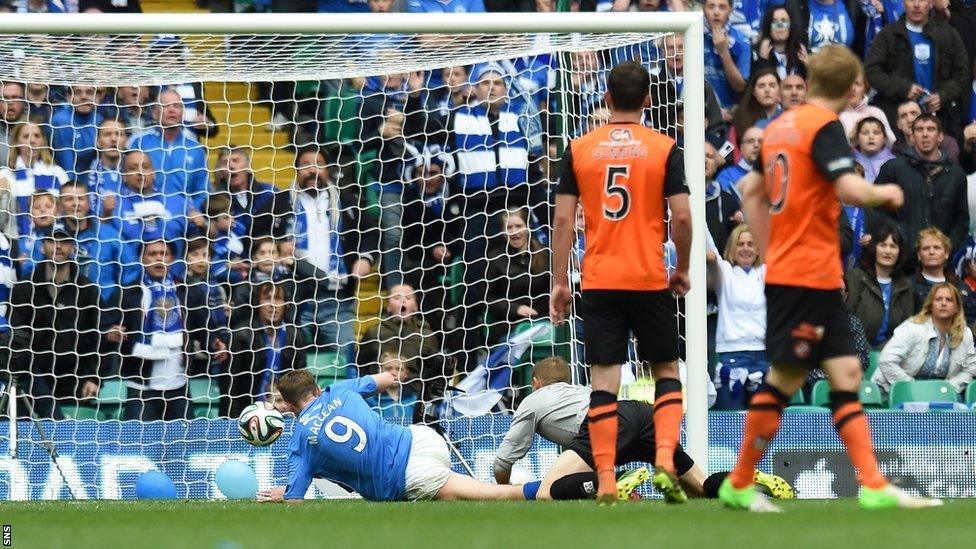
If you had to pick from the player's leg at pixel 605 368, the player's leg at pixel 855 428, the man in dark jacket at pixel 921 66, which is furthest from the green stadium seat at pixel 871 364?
the player's leg at pixel 855 428

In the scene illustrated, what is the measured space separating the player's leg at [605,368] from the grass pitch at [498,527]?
0.28 meters

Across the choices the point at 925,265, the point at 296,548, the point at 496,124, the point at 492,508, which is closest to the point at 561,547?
the point at 296,548

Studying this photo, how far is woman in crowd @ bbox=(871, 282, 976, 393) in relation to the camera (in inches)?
459

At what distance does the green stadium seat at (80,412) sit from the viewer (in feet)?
36.9

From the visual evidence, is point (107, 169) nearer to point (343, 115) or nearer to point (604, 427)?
point (343, 115)

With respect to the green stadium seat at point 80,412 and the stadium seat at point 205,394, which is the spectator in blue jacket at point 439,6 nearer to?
the stadium seat at point 205,394

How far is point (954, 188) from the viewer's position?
12.9 metres

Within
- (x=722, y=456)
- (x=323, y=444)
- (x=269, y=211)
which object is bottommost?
(x=722, y=456)

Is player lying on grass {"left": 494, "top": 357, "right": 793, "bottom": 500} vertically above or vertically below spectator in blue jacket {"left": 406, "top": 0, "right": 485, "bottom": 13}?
below

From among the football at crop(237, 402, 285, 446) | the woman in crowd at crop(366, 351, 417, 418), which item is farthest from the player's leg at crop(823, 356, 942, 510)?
the woman in crowd at crop(366, 351, 417, 418)

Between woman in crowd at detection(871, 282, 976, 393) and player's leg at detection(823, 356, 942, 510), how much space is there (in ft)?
18.3

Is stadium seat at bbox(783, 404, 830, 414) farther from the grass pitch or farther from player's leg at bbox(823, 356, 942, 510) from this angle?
player's leg at bbox(823, 356, 942, 510)

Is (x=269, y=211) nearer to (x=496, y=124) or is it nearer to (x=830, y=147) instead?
(x=496, y=124)

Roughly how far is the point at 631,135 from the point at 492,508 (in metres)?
1.91
